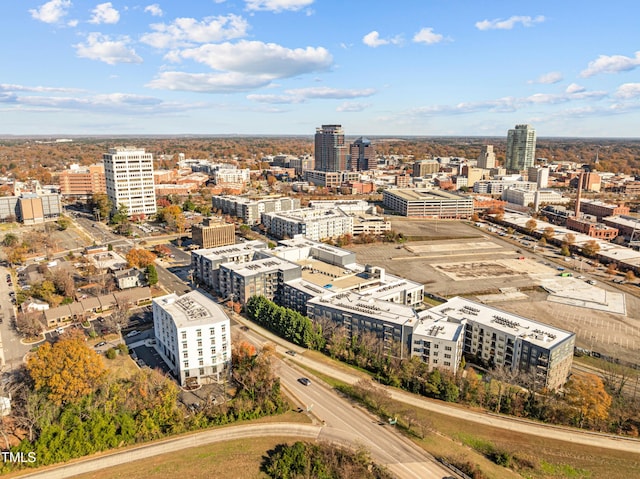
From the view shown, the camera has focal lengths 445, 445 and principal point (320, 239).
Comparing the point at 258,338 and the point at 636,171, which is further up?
the point at 636,171

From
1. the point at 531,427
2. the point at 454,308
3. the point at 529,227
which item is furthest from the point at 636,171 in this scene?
the point at 531,427

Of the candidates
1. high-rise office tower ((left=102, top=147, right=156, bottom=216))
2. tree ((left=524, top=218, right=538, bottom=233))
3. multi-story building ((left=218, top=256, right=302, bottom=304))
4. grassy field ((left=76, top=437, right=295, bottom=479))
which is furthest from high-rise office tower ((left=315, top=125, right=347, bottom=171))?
grassy field ((left=76, top=437, right=295, bottom=479))

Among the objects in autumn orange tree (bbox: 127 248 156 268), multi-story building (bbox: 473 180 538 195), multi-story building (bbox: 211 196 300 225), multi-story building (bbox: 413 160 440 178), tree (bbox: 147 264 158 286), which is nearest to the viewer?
tree (bbox: 147 264 158 286)

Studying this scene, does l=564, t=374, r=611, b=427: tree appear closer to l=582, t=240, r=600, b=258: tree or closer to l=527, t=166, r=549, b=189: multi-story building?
l=582, t=240, r=600, b=258: tree

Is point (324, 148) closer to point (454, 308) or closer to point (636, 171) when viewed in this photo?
point (636, 171)

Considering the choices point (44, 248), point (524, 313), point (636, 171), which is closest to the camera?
point (524, 313)

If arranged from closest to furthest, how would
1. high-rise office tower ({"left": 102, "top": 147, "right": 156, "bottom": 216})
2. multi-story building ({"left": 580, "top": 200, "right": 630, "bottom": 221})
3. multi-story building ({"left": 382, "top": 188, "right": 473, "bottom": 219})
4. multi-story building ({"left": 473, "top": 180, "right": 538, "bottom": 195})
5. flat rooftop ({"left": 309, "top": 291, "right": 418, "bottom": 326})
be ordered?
Result: flat rooftop ({"left": 309, "top": 291, "right": 418, "bottom": 326})
high-rise office tower ({"left": 102, "top": 147, "right": 156, "bottom": 216})
multi-story building ({"left": 580, "top": 200, "right": 630, "bottom": 221})
multi-story building ({"left": 382, "top": 188, "right": 473, "bottom": 219})
multi-story building ({"left": 473, "top": 180, "right": 538, "bottom": 195})

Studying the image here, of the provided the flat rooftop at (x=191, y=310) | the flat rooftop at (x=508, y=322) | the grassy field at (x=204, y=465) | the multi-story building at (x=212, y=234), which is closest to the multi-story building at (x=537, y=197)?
the multi-story building at (x=212, y=234)
